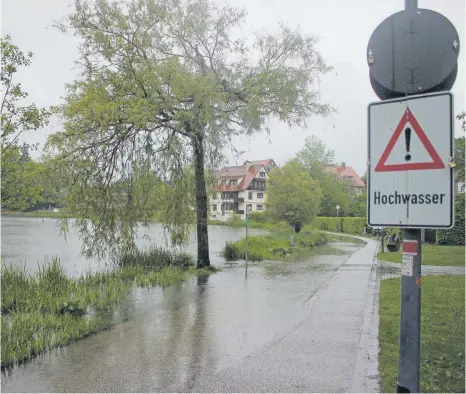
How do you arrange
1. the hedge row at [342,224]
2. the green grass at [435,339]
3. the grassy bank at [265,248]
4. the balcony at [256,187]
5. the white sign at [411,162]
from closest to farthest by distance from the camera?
the white sign at [411,162]
the green grass at [435,339]
the grassy bank at [265,248]
the hedge row at [342,224]
the balcony at [256,187]

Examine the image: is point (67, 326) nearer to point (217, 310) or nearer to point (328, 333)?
point (217, 310)

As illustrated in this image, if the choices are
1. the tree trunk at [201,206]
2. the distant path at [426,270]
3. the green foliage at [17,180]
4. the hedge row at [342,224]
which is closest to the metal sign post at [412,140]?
the green foliage at [17,180]

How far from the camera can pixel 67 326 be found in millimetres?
6984

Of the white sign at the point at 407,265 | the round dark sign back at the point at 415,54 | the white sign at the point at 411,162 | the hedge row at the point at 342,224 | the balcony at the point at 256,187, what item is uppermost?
the balcony at the point at 256,187

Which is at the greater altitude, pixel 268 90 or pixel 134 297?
pixel 268 90

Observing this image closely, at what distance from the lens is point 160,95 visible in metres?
12.9

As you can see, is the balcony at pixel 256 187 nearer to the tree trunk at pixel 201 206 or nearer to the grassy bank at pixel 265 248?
the grassy bank at pixel 265 248

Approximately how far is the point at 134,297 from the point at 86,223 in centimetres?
420

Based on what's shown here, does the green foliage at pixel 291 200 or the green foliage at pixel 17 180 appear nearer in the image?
the green foliage at pixel 17 180

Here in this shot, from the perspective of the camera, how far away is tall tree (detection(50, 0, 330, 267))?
41.4ft

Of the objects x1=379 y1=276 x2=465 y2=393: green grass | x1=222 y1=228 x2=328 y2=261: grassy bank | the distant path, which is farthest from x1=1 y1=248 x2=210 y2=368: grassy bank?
the distant path

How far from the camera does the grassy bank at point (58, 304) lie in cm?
626

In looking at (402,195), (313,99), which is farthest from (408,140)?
(313,99)

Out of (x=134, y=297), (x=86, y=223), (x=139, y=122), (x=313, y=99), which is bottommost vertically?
(x=134, y=297)
